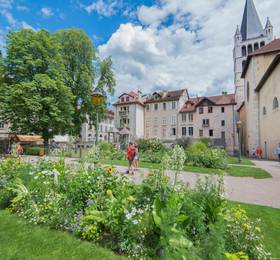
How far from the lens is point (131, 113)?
43969mm

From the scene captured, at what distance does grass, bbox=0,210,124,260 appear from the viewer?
2891 millimetres

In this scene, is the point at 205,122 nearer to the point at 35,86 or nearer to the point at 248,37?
the point at 248,37

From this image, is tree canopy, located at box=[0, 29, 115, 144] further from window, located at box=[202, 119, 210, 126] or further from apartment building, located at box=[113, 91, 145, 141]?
window, located at box=[202, 119, 210, 126]

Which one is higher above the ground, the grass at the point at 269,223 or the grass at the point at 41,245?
the grass at the point at 41,245

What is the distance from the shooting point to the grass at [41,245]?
2891 millimetres

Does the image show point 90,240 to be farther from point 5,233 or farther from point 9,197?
point 9,197

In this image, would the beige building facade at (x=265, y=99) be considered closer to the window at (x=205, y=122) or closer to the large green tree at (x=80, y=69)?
the window at (x=205, y=122)

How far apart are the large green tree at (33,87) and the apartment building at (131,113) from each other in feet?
72.8

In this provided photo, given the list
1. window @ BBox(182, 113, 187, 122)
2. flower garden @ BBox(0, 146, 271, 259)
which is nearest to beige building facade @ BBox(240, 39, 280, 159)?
window @ BBox(182, 113, 187, 122)

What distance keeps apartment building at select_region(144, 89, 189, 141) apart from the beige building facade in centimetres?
1599

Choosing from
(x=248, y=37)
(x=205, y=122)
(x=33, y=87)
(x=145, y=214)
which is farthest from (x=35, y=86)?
(x=248, y=37)

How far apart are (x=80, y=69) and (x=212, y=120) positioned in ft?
96.1

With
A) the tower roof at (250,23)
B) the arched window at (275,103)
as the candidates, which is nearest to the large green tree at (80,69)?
the arched window at (275,103)

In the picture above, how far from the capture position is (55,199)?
4078 mm
